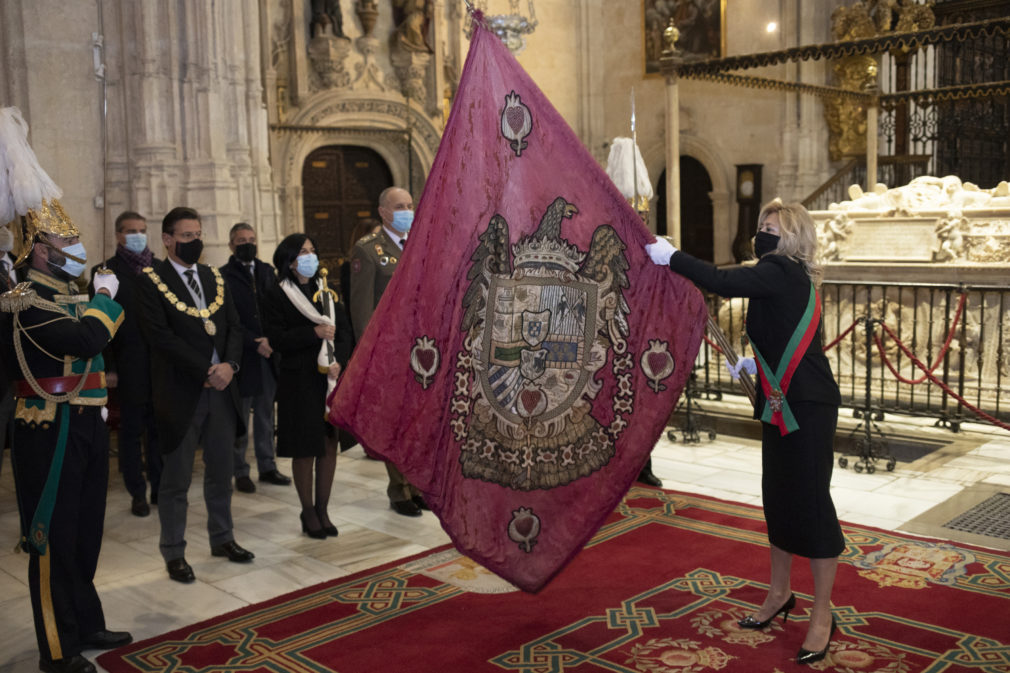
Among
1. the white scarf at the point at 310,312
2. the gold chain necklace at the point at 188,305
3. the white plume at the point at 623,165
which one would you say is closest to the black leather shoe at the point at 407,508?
the white scarf at the point at 310,312

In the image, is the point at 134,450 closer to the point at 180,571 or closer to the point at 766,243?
the point at 180,571

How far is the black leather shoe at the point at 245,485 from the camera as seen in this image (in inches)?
264

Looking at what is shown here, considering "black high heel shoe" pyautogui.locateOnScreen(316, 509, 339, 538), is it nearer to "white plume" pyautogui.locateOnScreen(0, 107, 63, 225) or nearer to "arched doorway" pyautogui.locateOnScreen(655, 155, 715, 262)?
"white plume" pyautogui.locateOnScreen(0, 107, 63, 225)

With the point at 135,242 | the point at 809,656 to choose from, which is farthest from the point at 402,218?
the point at 809,656

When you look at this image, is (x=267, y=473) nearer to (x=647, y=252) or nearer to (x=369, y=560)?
(x=369, y=560)

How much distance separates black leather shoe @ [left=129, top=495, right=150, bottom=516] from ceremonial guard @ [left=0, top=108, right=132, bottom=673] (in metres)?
2.07

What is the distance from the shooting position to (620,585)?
475cm

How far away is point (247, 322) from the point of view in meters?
6.58

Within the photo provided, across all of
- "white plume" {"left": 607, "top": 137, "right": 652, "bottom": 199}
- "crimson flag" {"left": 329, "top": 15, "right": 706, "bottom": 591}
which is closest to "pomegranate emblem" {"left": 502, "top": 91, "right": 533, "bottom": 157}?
"crimson flag" {"left": 329, "top": 15, "right": 706, "bottom": 591}

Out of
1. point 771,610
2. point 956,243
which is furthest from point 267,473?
point 956,243

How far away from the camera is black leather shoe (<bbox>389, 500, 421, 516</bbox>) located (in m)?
6.08

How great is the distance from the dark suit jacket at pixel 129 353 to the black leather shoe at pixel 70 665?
8.33 ft

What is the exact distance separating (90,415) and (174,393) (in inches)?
34.7

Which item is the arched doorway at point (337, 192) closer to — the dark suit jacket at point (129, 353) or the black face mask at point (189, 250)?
the dark suit jacket at point (129, 353)
